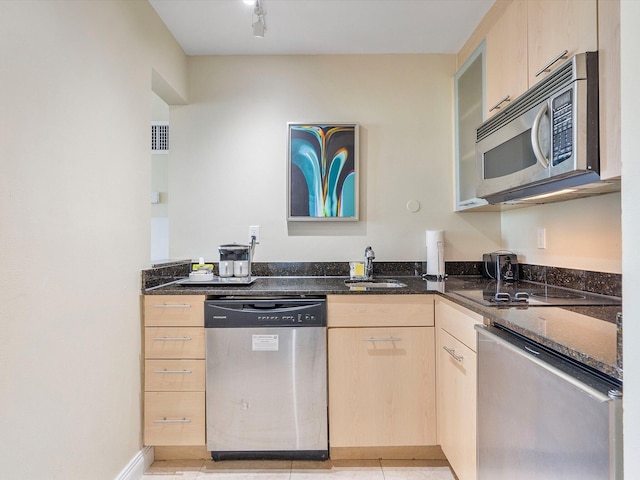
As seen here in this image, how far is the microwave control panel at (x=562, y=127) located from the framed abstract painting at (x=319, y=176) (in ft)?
4.22

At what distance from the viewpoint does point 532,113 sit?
4.63ft

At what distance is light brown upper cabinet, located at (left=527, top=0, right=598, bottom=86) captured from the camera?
118 cm

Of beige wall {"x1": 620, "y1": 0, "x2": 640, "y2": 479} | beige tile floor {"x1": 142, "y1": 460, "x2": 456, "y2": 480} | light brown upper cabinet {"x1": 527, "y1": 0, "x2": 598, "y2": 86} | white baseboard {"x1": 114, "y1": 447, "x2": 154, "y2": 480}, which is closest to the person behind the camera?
beige wall {"x1": 620, "y1": 0, "x2": 640, "y2": 479}

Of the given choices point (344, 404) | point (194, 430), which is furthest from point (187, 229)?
point (344, 404)

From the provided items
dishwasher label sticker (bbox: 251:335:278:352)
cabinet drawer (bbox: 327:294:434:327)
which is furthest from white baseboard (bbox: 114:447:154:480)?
cabinet drawer (bbox: 327:294:434:327)

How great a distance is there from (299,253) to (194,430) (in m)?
1.18

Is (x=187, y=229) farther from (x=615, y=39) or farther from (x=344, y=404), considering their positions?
(x=615, y=39)

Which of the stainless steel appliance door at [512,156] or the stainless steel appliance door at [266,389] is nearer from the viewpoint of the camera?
the stainless steel appliance door at [512,156]

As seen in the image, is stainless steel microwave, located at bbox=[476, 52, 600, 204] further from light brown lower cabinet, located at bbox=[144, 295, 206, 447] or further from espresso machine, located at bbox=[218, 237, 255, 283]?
light brown lower cabinet, located at bbox=[144, 295, 206, 447]

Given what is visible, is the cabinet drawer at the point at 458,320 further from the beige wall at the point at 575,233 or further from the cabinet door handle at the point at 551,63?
the cabinet door handle at the point at 551,63

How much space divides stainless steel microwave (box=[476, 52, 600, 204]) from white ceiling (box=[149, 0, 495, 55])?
76 cm

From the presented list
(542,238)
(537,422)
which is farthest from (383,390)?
(542,238)

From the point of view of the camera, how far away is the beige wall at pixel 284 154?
246 centimetres

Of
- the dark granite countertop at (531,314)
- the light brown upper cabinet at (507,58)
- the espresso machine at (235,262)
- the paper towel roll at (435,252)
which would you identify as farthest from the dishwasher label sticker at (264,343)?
the light brown upper cabinet at (507,58)
